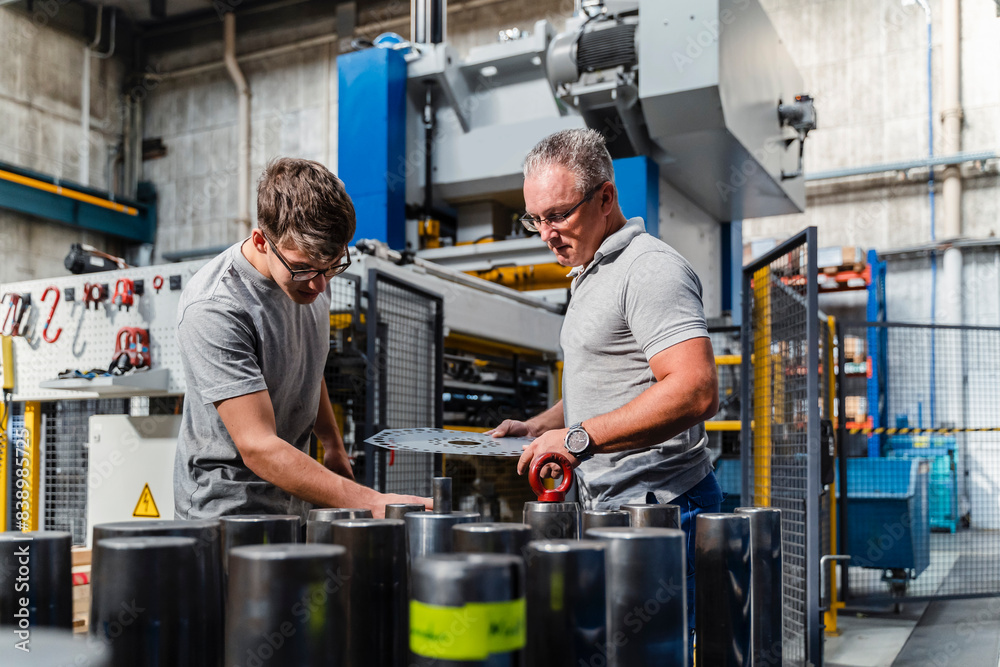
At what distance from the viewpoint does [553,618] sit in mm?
660

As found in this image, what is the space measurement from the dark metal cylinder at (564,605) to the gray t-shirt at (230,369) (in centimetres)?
92

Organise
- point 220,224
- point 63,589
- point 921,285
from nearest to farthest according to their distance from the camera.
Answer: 1. point 63,589
2. point 921,285
3. point 220,224

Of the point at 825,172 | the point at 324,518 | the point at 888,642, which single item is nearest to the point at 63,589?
the point at 324,518

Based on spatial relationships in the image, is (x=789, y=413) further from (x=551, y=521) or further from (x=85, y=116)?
(x=85, y=116)

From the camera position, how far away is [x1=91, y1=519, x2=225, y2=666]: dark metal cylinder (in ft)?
2.20

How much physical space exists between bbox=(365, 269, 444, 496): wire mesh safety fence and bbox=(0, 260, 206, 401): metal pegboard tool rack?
2.11ft

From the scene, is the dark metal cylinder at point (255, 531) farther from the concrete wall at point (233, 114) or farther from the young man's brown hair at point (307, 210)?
the concrete wall at point (233, 114)

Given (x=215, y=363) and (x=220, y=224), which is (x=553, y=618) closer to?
(x=215, y=363)

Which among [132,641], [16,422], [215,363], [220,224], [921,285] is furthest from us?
[220,224]

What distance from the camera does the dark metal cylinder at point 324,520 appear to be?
84cm

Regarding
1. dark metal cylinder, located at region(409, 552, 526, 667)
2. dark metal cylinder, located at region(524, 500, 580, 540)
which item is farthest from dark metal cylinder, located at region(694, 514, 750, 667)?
dark metal cylinder, located at region(409, 552, 526, 667)

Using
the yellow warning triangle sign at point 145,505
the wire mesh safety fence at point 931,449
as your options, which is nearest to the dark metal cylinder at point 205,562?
the yellow warning triangle sign at point 145,505

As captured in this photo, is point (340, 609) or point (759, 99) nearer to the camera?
point (340, 609)

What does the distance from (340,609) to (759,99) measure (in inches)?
142
